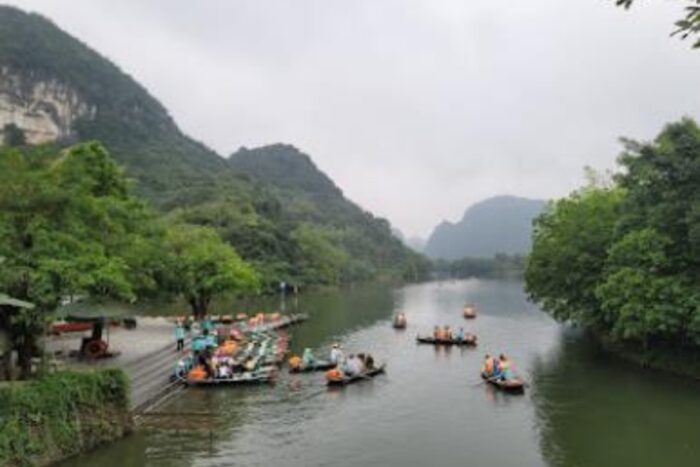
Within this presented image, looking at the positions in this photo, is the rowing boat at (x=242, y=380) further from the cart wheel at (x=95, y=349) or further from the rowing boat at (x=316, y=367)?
the cart wheel at (x=95, y=349)

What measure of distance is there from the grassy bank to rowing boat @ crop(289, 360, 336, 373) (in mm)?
15624

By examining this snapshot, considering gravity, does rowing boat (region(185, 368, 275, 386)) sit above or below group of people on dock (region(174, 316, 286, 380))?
below

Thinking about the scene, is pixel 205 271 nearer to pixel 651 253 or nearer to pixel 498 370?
pixel 498 370

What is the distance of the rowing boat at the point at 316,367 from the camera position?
136 ft

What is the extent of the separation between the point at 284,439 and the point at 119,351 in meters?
12.6

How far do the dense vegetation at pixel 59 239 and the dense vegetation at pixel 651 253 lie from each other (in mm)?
A: 25064

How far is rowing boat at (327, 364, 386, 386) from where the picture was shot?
37812mm

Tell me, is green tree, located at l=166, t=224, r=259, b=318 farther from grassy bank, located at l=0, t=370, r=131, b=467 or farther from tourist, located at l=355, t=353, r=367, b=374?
grassy bank, located at l=0, t=370, r=131, b=467

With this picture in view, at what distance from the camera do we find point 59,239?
1048 inches

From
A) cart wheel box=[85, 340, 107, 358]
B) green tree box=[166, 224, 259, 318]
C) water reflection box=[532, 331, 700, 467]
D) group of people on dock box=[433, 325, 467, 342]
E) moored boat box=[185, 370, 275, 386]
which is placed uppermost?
green tree box=[166, 224, 259, 318]

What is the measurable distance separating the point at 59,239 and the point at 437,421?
16.7 meters

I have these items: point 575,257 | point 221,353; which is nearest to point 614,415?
point 575,257

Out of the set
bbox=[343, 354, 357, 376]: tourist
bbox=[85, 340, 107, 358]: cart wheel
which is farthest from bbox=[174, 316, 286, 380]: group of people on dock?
bbox=[343, 354, 357, 376]: tourist

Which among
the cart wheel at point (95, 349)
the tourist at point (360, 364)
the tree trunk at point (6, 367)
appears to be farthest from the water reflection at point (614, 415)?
the cart wheel at point (95, 349)
